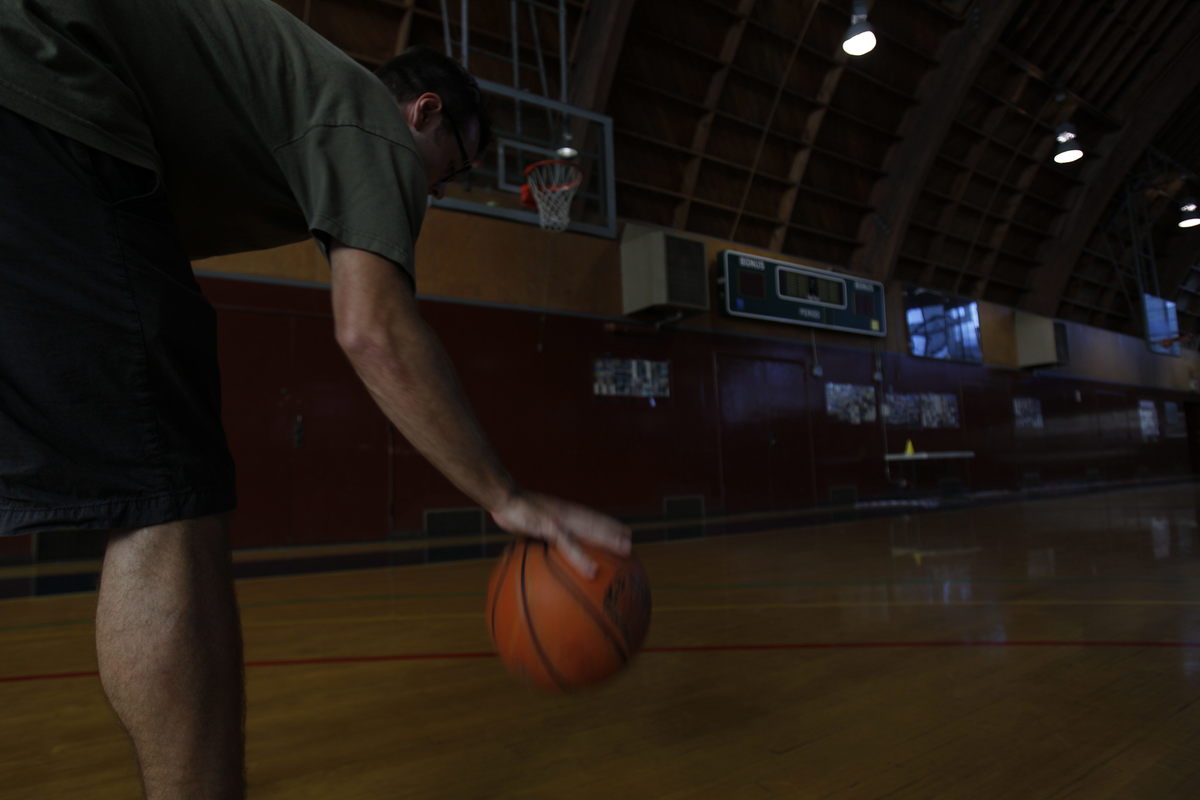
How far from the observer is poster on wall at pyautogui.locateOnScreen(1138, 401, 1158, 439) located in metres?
14.6

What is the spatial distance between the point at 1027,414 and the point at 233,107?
13.7 meters

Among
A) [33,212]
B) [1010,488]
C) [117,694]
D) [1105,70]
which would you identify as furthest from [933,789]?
[1105,70]

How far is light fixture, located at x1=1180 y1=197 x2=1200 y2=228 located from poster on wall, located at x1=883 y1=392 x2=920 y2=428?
24.4 ft

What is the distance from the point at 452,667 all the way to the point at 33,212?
159 centimetres

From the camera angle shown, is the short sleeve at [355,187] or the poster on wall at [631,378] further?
the poster on wall at [631,378]

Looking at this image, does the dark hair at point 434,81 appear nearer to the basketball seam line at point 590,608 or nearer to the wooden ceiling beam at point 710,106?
the basketball seam line at point 590,608

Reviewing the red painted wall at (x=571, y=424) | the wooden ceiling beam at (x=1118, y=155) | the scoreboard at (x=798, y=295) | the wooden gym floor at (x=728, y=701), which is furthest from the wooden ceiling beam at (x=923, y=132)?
the wooden gym floor at (x=728, y=701)

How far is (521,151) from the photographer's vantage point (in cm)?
680

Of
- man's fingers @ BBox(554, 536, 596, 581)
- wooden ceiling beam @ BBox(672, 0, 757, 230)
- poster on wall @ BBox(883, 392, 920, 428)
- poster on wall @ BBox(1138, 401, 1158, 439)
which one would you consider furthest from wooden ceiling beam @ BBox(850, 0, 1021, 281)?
man's fingers @ BBox(554, 536, 596, 581)

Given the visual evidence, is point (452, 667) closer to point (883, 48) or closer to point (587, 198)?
point (587, 198)

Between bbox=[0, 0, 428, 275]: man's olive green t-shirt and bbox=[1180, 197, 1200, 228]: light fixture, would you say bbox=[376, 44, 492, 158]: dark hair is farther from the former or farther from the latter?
bbox=[1180, 197, 1200, 228]: light fixture

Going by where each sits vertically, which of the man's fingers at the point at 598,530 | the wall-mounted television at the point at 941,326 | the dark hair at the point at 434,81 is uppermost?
the wall-mounted television at the point at 941,326

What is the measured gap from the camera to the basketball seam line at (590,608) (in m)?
0.98

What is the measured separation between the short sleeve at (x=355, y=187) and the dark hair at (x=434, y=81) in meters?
0.26
